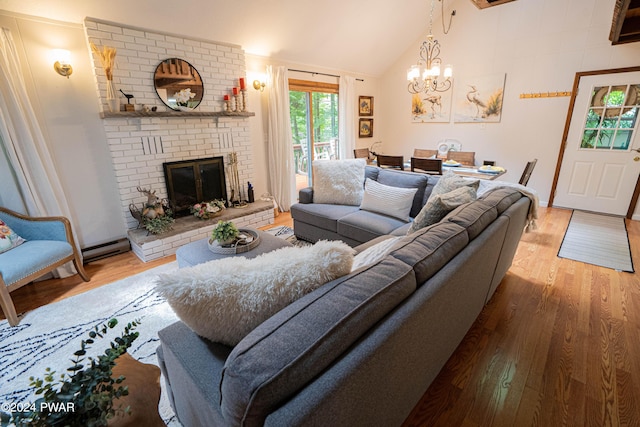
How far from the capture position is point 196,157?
367 cm

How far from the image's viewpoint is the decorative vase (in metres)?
2.84

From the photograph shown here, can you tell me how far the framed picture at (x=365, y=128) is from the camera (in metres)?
6.05

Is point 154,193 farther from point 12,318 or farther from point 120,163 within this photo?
point 12,318

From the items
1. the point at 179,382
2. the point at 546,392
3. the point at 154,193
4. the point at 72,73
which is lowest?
the point at 546,392

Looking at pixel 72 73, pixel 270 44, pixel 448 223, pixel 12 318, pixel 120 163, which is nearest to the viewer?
pixel 448 223

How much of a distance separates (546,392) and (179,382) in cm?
182

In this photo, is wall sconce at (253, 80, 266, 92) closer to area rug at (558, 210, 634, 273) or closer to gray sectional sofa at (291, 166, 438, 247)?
gray sectional sofa at (291, 166, 438, 247)

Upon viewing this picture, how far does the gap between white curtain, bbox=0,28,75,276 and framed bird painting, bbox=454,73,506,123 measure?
575 centimetres

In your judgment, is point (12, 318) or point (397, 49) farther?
point (397, 49)

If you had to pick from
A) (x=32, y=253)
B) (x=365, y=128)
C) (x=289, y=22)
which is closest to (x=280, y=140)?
(x=289, y=22)

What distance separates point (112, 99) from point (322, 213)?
7.66ft

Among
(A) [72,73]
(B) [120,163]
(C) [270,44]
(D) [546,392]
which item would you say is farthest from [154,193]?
(D) [546,392]

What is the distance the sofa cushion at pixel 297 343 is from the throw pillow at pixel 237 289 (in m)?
0.07

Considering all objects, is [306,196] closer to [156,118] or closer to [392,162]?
[392,162]
